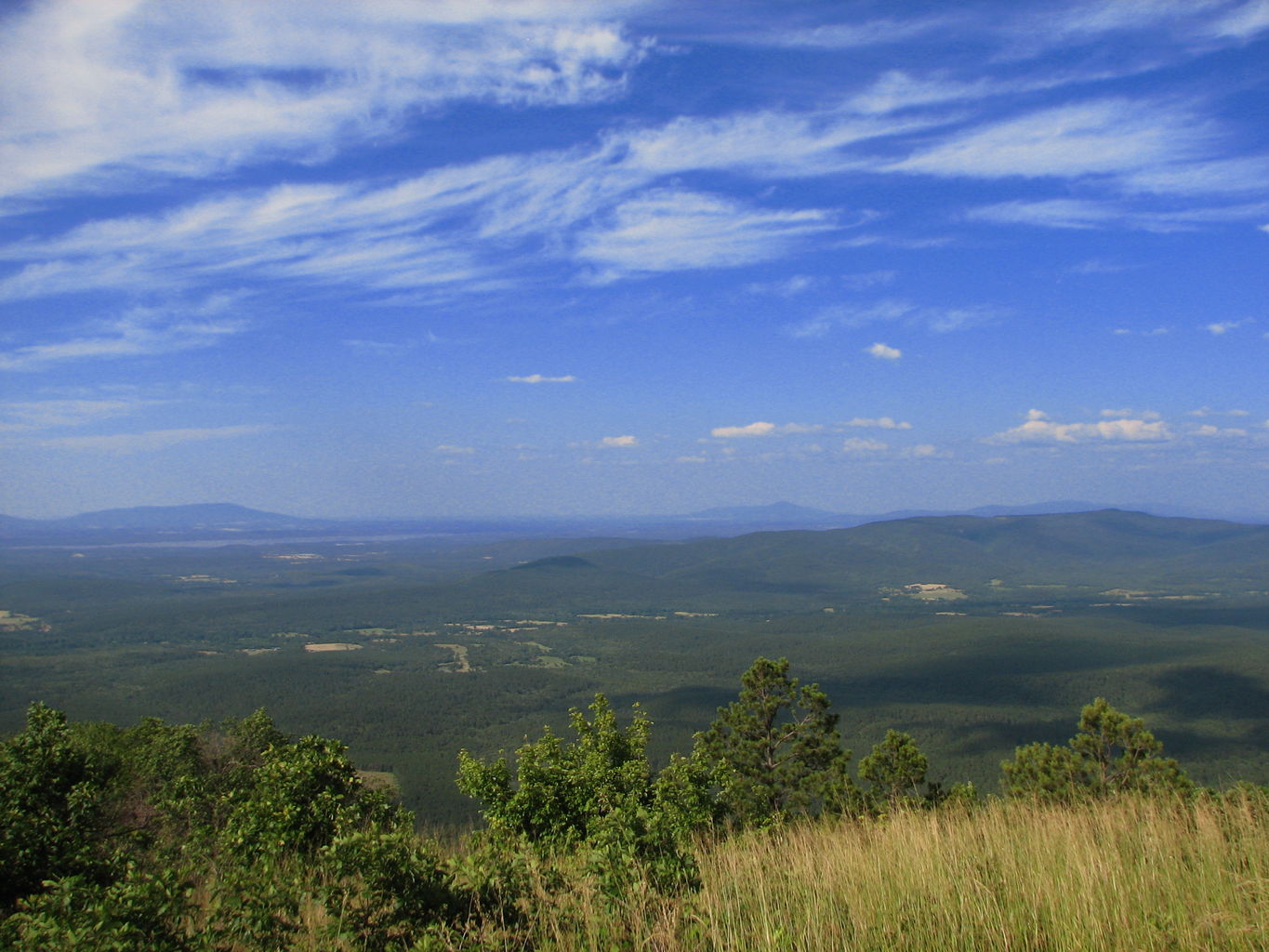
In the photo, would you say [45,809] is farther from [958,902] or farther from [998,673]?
[998,673]

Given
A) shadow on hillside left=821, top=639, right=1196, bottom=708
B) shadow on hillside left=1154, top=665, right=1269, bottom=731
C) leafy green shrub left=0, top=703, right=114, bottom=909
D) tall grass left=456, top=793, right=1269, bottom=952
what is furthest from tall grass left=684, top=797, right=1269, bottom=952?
shadow on hillside left=1154, top=665, right=1269, bottom=731

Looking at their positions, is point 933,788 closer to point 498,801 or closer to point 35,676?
point 498,801

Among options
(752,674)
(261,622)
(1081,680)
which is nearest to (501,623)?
(261,622)

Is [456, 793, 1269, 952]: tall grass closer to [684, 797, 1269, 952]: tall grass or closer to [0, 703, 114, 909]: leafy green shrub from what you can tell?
[684, 797, 1269, 952]: tall grass

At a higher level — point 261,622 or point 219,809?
point 219,809

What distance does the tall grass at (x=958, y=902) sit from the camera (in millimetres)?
4516

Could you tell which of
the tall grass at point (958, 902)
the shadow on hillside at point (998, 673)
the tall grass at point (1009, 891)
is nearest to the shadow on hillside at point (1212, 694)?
the shadow on hillside at point (998, 673)

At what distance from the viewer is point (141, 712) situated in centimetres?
8950

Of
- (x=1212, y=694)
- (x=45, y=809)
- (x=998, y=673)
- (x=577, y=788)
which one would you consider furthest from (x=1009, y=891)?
(x=998, y=673)

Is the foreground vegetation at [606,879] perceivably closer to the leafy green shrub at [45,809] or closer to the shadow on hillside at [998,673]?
the leafy green shrub at [45,809]

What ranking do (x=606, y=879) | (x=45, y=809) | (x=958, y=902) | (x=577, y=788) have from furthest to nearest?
(x=577, y=788), (x=45, y=809), (x=606, y=879), (x=958, y=902)

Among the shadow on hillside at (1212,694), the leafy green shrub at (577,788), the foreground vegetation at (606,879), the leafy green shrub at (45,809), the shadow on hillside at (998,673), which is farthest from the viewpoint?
the shadow on hillside at (998,673)

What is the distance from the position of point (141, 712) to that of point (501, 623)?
104 meters

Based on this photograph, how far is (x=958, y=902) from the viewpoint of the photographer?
5.13 metres
